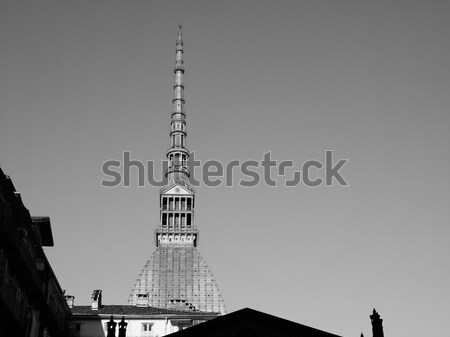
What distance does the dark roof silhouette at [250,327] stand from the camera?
181ft

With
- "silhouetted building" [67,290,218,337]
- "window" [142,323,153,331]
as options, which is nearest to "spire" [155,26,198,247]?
"silhouetted building" [67,290,218,337]

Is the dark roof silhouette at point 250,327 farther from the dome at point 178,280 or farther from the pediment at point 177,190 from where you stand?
the pediment at point 177,190

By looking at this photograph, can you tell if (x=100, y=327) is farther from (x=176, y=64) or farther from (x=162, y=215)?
(x=176, y=64)

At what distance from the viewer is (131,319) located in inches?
3322

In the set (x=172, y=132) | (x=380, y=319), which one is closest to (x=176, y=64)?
(x=172, y=132)

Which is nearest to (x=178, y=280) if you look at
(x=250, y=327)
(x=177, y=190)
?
(x=177, y=190)

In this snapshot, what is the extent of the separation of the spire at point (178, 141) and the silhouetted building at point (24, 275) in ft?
313

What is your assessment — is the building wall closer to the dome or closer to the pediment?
the dome

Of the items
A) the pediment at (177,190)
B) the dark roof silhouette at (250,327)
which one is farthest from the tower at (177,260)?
the dark roof silhouette at (250,327)

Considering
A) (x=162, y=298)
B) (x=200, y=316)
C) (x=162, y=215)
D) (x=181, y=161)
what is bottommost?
(x=200, y=316)

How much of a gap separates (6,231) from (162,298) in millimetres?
104635

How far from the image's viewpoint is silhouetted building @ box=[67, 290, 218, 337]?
271 ft

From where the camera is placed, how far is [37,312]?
6488 cm

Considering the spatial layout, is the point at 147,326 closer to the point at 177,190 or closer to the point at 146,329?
the point at 146,329
